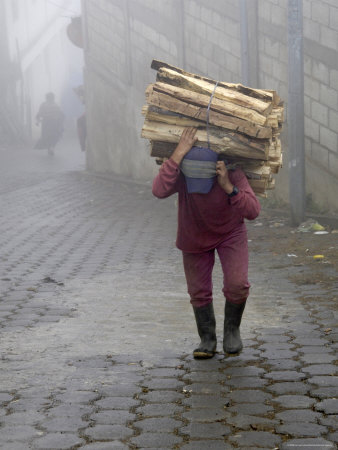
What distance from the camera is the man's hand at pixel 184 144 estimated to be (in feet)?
16.6

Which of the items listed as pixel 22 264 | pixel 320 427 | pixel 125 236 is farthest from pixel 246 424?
pixel 125 236

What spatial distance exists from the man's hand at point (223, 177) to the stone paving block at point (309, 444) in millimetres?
1634

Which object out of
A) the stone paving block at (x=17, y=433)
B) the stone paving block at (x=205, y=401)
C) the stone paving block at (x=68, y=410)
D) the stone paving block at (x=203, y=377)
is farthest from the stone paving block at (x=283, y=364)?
the stone paving block at (x=17, y=433)

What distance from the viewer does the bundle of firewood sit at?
503 cm

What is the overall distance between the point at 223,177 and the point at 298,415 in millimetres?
1441

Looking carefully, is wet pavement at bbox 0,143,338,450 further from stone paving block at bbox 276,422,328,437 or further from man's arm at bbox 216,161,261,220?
man's arm at bbox 216,161,261,220

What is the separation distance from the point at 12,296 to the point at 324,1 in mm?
5777

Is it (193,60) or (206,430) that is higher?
(193,60)

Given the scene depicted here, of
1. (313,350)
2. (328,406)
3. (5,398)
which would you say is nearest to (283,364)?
(313,350)

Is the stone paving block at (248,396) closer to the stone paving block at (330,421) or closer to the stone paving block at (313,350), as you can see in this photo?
the stone paving block at (330,421)

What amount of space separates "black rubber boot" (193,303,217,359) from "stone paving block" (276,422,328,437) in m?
1.25

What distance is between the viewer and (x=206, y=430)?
4023 millimetres

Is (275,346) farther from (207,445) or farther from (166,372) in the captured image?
(207,445)

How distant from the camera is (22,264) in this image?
367 inches
